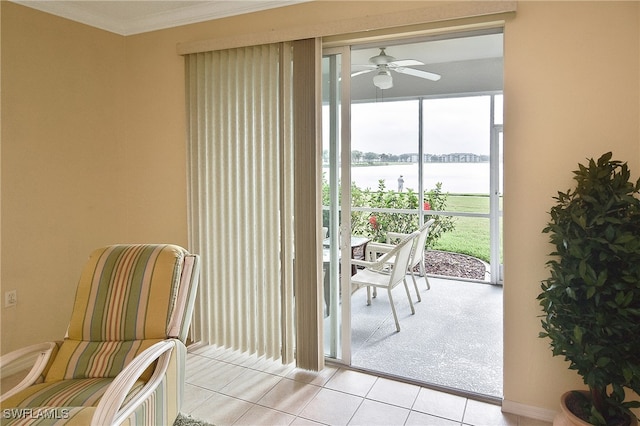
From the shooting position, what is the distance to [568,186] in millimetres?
2207

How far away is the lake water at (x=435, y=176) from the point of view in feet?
17.7

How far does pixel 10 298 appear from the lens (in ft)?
9.44

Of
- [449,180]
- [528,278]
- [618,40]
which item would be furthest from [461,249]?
[618,40]

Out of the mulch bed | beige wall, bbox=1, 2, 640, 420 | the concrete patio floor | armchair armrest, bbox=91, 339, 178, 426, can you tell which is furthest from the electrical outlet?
the mulch bed

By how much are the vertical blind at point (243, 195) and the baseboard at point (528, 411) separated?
4.60 feet

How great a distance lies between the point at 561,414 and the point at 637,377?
0.42 m

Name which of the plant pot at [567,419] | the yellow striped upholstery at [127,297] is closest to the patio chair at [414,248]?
the plant pot at [567,419]

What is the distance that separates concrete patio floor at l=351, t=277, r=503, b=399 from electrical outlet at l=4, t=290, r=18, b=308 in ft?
7.93

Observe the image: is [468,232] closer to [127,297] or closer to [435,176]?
[435,176]

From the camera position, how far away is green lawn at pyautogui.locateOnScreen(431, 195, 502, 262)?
5.43 meters

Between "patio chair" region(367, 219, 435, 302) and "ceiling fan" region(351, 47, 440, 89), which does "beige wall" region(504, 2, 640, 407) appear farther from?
"patio chair" region(367, 219, 435, 302)

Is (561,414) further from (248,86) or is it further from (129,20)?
(129,20)

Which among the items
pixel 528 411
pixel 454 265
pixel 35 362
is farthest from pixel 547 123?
pixel 454 265

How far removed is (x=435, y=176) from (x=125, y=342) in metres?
4.59
